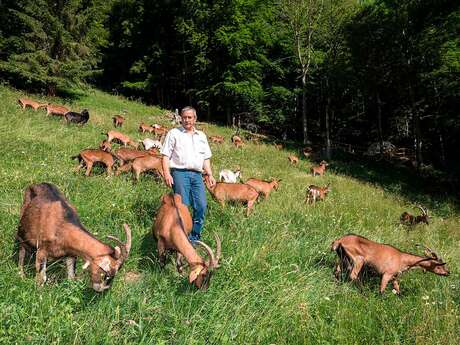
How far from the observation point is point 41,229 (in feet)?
15.9

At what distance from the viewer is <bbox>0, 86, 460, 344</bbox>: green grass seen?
3979 mm

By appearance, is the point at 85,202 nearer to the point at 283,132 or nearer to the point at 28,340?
the point at 28,340

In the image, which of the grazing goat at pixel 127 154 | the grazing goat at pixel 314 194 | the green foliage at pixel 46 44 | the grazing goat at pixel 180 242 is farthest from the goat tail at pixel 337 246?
the green foliage at pixel 46 44

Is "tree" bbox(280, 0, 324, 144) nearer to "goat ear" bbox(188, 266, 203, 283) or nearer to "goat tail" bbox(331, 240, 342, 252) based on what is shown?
"goat tail" bbox(331, 240, 342, 252)

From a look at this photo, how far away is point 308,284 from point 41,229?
3136 mm

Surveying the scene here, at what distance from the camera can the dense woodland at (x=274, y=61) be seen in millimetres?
25297

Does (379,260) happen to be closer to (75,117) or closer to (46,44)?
(75,117)

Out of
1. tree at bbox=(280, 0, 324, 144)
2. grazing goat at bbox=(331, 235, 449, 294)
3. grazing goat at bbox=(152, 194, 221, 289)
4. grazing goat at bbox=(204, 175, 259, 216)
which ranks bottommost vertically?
grazing goat at bbox=(331, 235, 449, 294)

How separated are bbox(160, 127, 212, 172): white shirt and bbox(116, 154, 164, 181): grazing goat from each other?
158 inches

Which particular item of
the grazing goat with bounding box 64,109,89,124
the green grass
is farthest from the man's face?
the grazing goat with bounding box 64,109,89,124

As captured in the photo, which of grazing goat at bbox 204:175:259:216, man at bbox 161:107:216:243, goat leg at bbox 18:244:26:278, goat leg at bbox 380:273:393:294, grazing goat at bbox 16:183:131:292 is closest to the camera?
grazing goat at bbox 16:183:131:292

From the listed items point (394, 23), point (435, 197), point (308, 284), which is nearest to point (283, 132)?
point (394, 23)

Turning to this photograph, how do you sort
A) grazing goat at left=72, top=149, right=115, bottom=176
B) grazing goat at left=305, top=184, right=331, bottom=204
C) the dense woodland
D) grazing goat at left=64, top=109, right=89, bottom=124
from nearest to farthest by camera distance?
grazing goat at left=72, top=149, right=115, bottom=176
grazing goat at left=305, top=184, right=331, bottom=204
grazing goat at left=64, top=109, right=89, bottom=124
the dense woodland

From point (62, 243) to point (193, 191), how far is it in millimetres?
2260
